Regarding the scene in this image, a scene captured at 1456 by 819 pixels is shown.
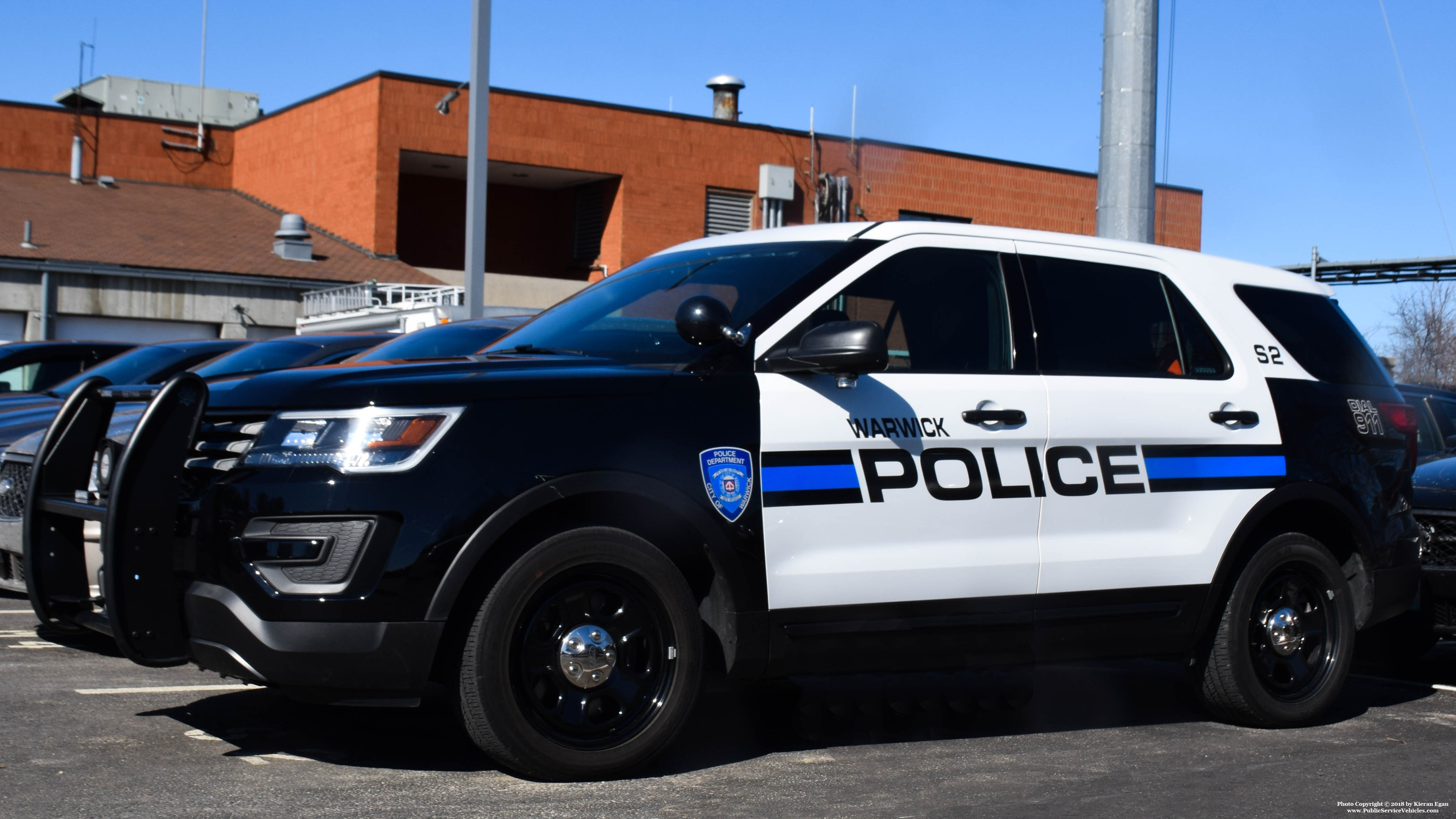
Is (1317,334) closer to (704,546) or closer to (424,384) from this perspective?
(704,546)

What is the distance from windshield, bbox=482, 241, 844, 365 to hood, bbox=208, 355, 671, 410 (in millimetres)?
304

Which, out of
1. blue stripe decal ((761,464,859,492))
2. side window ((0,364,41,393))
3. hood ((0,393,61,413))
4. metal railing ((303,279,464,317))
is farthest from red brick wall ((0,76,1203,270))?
blue stripe decal ((761,464,859,492))

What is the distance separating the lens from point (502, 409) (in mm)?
4535

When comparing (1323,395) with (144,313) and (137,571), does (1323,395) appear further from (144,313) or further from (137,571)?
(144,313)

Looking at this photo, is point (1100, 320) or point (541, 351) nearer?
point (541, 351)

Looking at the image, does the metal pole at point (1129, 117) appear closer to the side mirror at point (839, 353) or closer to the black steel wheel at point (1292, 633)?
the black steel wheel at point (1292, 633)

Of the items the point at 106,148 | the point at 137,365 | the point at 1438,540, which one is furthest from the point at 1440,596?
the point at 106,148

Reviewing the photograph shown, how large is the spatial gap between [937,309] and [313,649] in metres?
2.47

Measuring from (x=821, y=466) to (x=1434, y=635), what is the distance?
410 centimetres

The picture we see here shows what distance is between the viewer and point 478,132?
46.3 ft

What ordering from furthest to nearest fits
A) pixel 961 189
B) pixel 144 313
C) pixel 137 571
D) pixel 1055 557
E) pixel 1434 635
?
pixel 961 189, pixel 144 313, pixel 1434 635, pixel 1055 557, pixel 137 571

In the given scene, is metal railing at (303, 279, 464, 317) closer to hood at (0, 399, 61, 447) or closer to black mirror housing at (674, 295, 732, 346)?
hood at (0, 399, 61, 447)

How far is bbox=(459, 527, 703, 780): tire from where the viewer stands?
14.7 ft

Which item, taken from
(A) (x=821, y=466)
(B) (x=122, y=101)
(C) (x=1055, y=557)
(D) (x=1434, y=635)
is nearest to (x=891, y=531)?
(A) (x=821, y=466)
